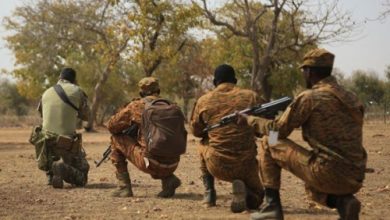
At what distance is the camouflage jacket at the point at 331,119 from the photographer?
5.33m

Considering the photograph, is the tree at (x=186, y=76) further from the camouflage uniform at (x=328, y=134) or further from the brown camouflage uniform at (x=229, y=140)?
the camouflage uniform at (x=328, y=134)

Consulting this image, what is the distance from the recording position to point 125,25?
32500mm

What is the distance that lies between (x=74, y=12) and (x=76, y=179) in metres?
30.4

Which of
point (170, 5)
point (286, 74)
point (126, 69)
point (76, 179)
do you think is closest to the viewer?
point (76, 179)

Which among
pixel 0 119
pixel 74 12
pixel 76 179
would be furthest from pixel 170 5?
pixel 0 119

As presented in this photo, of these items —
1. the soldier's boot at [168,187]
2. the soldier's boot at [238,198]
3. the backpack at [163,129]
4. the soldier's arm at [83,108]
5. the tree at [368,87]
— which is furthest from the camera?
the tree at [368,87]

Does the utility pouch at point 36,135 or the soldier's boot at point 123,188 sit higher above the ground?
the utility pouch at point 36,135

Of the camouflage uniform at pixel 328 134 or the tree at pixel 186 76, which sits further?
the tree at pixel 186 76

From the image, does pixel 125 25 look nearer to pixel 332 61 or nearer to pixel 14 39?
pixel 14 39

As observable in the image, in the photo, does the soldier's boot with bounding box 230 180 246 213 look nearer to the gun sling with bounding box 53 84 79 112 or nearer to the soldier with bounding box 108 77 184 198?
the soldier with bounding box 108 77 184 198

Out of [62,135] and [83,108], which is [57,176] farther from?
[83,108]

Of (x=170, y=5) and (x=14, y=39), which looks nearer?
(x=170, y=5)

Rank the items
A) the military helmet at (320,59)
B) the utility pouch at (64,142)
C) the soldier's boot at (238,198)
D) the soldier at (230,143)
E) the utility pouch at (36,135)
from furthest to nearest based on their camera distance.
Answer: the utility pouch at (36,135) < the utility pouch at (64,142) < the soldier at (230,143) < the soldier's boot at (238,198) < the military helmet at (320,59)

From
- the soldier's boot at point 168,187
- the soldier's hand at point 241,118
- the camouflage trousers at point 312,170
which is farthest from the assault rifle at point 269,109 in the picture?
the soldier's boot at point 168,187
